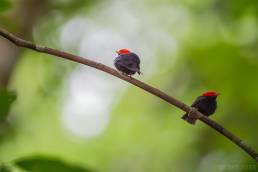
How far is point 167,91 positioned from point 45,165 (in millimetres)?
3750

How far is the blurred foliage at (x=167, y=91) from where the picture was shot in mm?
3014

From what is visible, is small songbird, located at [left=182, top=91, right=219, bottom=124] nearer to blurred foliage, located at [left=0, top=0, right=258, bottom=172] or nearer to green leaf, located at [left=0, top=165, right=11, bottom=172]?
blurred foliage, located at [left=0, top=0, right=258, bottom=172]

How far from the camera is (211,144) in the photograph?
126 inches

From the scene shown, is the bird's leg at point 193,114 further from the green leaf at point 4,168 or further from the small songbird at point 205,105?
the green leaf at point 4,168

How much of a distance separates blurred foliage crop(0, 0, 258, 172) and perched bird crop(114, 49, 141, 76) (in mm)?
275

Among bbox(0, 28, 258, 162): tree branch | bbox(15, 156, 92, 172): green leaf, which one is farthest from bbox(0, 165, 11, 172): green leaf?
bbox(0, 28, 258, 162): tree branch

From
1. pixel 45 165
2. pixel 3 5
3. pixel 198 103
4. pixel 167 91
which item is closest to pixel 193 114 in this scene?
pixel 198 103

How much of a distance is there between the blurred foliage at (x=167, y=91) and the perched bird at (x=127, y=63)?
10.8 inches

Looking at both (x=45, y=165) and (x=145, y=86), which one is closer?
(x=145, y=86)

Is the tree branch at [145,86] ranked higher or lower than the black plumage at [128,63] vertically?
lower

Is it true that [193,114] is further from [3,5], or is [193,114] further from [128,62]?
[3,5]

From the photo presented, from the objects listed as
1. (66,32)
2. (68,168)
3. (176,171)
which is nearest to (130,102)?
(66,32)

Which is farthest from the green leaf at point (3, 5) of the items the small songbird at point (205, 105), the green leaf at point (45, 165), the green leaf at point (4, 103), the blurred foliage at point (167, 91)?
the blurred foliage at point (167, 91)

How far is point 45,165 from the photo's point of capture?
977 millimetres
